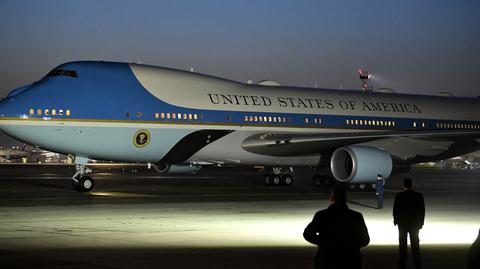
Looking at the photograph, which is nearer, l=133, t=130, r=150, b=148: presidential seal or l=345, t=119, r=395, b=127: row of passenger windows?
l=133, t=130, r=150, b=148: presidential seal

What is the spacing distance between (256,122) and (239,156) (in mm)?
1616

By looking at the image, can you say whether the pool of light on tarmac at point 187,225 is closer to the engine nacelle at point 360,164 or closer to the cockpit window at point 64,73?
the engine nacelle at point 360,164

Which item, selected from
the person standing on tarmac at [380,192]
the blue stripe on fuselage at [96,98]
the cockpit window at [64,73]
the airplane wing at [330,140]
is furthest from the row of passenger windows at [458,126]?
the cockpit window at [64,73]

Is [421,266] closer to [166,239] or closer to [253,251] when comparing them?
[253,251]

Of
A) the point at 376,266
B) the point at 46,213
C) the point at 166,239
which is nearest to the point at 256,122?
the point at 46,213

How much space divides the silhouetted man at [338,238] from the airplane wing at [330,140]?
2391 centimetres

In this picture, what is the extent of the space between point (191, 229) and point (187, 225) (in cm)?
87

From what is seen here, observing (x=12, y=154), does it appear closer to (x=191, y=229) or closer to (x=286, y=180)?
(x=286, y=180)

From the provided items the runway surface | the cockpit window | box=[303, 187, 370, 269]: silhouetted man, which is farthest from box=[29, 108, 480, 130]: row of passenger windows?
box=[303, 187, 370, 269]: silhouetted man

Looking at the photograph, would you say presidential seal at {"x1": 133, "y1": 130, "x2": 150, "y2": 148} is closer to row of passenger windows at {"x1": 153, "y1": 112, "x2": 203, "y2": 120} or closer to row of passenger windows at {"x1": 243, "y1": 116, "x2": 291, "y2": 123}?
row of passenger windows at {"x1": 153, "y1": 112, "x2": 203, "y2": 120}

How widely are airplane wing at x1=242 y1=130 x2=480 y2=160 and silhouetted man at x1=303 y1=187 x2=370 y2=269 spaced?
23911 mm

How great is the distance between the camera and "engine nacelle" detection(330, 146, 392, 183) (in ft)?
100

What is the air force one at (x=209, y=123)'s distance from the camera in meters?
28.6

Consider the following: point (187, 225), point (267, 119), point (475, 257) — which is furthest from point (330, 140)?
point (475, 257)
